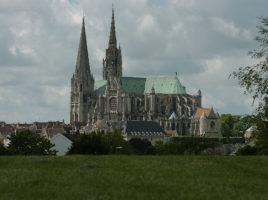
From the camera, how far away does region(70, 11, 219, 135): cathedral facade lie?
17500 cm

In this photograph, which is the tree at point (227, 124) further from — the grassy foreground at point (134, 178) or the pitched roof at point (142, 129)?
the grassy foreground at point (134, 178)

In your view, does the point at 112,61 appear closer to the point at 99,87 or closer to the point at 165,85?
the point at 99,87

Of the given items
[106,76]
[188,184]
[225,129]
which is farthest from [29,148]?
[106,76]

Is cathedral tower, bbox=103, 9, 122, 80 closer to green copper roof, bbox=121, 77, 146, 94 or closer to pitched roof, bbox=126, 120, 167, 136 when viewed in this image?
green copper roof, bbox=121, 77, 146, 94

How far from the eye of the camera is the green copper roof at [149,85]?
7256 inches

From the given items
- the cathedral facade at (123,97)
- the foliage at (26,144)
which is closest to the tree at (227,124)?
the cathedral facade at (123,97)

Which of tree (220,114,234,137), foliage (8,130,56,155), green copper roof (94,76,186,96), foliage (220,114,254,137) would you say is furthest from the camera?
green copper roof (94,76,186,96)

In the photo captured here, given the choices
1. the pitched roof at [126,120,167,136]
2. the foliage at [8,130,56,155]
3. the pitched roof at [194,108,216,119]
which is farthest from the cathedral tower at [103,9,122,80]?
the foliage at [8,130,56,155]

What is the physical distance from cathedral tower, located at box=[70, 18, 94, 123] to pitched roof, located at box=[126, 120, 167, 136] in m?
58.2

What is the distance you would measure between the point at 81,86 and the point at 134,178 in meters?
171

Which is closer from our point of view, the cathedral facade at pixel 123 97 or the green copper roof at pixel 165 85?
the cathedral facade at pixel 123 97

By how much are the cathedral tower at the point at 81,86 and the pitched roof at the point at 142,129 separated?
58193 millimetres

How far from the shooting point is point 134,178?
752 inches

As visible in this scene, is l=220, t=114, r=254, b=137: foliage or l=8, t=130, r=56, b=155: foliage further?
l=220, t=114, r=254, b=137: foliage
